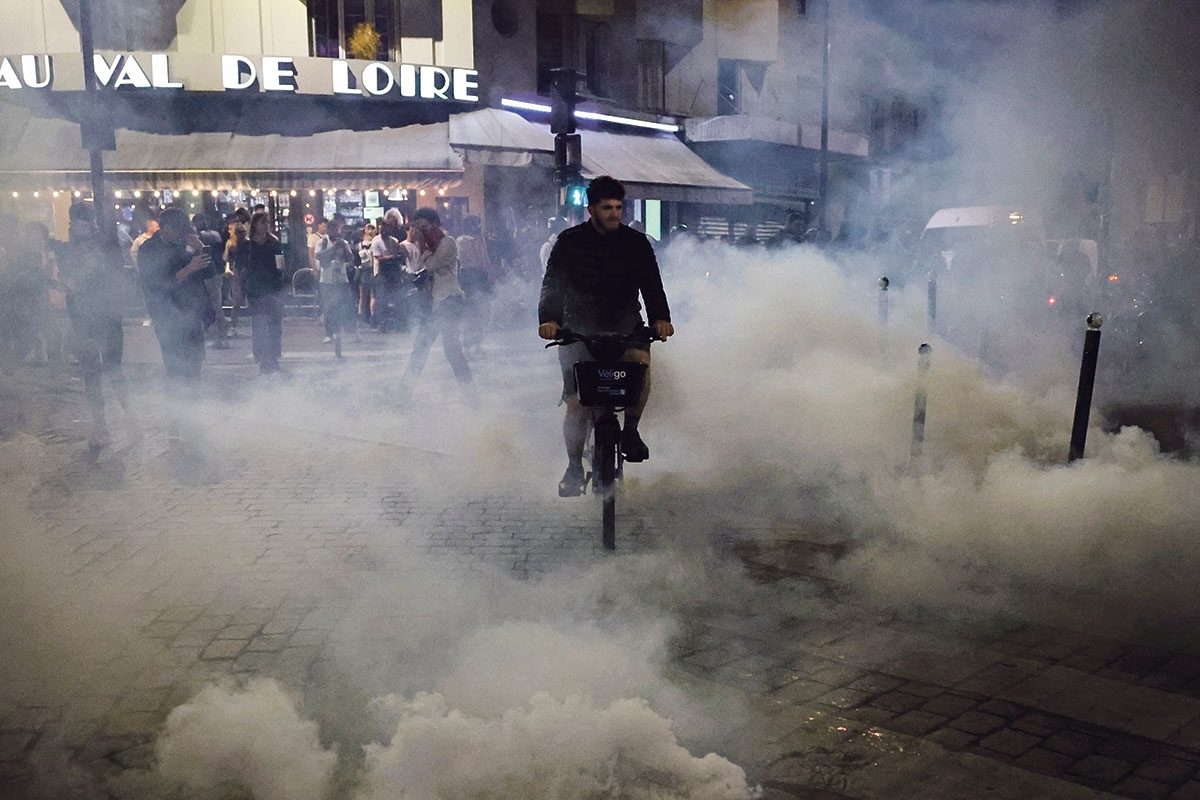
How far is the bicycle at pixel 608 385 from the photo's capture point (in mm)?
4809

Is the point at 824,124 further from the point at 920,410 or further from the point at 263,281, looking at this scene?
the point at 920,410

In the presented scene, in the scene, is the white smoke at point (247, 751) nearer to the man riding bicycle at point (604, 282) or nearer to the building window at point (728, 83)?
the man riding bicycle at point (604, 282)

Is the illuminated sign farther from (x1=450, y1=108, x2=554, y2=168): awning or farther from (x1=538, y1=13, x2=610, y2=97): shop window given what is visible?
(x1=538, y1=13, x2=610, y2=97): shop window

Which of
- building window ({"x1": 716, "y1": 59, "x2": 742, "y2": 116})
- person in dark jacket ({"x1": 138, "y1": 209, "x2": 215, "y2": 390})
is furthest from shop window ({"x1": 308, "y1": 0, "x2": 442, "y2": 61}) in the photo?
person in dark jacket ({"x1": 138, "y1": 209, "x2": 215, "y2": 390})

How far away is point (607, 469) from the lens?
5.06m

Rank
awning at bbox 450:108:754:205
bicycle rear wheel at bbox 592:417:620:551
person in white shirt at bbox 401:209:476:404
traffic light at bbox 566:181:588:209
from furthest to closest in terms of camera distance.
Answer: awning at bbox 450:108:754:205
traffic light at bbox 566:181:588:209
person in white shirt at bbox 401:209:476:404
bicycle rear wheel at bbox 592:417:620:551

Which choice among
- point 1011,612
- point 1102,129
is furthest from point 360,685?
point 1102,129

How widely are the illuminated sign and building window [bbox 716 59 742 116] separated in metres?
8.81

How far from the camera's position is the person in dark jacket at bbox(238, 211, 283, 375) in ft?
35.9

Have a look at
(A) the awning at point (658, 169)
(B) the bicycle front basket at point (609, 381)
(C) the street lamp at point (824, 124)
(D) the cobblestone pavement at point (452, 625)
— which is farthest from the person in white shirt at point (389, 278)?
(B) the bicycle front basket at point (609, 381)

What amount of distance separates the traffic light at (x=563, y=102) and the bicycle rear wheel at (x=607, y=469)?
19.9ft

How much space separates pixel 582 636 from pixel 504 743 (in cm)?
95

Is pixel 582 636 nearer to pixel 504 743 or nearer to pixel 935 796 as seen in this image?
pixel 504 743

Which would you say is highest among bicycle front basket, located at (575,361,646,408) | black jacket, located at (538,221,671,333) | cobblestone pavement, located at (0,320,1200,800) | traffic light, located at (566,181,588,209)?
Answer: traffic light, located at (566,181,588,209)
